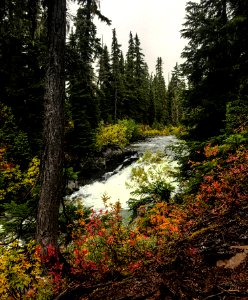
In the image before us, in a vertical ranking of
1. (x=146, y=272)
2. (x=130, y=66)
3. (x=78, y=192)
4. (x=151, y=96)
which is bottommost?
(x=78, y=192)

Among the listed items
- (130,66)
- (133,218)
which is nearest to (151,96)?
(130,66)

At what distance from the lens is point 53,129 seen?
214 inches

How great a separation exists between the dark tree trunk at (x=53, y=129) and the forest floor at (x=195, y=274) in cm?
160

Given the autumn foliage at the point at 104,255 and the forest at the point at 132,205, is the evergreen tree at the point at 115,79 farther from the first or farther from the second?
the autumn foliage at the point at 104,255

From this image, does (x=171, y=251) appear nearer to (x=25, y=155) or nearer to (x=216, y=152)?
(x=216, y=152)

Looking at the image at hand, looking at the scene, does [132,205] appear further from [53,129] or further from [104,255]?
[53,129]

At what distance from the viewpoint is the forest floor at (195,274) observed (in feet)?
10.2

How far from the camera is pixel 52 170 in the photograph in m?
5.38

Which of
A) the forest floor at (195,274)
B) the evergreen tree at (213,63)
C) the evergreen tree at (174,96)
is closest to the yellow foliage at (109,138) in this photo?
the evergreen tree at (213,63)

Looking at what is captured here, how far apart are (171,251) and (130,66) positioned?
4631cm

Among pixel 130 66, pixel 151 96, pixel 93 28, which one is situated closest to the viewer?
pixel 93 28

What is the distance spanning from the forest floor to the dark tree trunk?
63.1 inches

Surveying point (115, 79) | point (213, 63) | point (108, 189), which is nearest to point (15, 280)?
point (213, 63)

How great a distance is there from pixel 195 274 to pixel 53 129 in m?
3.61
